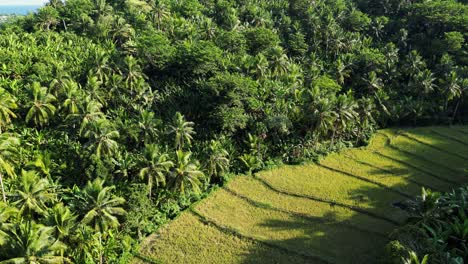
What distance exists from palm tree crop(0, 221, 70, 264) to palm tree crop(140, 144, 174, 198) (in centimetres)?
1149

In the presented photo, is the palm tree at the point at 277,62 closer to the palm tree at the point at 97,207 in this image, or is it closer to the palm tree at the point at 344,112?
the palm tree at the point at 344,112

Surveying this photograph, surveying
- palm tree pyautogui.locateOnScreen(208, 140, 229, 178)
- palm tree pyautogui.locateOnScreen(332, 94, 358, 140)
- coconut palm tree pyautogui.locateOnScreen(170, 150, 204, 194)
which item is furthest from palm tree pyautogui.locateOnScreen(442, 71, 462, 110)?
coconut palm tree pyautogui.locateOnScreen(170, 150, 204, 194)

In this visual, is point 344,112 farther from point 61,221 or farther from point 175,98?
point 61,221

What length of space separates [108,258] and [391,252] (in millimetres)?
23620

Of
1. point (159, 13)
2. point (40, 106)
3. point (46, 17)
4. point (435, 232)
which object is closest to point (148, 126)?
point (40, 106)

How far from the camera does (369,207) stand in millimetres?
40812

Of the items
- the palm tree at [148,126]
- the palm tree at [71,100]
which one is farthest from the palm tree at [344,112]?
the palm tree at [71,100]

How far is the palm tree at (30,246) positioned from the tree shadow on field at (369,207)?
1603 cm

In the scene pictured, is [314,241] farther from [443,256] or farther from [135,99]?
[135,99]

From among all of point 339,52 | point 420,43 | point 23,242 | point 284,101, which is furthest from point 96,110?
point 420,43

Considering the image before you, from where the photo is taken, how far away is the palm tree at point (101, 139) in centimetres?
3956

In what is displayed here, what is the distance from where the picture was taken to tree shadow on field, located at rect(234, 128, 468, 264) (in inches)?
1350

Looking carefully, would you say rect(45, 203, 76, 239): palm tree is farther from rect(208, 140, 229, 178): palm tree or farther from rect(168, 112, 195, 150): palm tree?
rect(208, 140, 229, 178): palm tree

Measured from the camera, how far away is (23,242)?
83.1 feet
